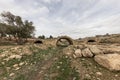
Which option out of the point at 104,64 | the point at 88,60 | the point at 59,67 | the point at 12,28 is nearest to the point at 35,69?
the point at 59,67

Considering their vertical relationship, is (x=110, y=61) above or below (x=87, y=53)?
below

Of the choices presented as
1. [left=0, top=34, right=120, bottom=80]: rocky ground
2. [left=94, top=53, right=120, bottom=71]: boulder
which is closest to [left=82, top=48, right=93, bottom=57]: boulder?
[left=0, top=34, right=120, bottom=80]: rocky ground

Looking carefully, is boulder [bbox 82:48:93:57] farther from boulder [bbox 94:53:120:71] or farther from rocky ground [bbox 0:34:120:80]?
boulder [bbox 94:53:120:71]

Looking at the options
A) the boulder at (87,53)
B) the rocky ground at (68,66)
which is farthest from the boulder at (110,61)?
the boulder at (87,53)

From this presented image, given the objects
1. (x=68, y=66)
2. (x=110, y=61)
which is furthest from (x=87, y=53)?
(x=110, y=61)

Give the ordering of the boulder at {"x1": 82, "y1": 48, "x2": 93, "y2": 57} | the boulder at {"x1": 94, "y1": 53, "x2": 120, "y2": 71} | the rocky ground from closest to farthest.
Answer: the rocky ground, the boulder at {"x1": 94, "y1": 53, "x2": 120, "y2": 71}, the boulder at {"x1": 82, "y1": 48, "x2": 93, "y2": 57}

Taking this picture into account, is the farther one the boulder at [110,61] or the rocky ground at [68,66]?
the boulder at [110,61]

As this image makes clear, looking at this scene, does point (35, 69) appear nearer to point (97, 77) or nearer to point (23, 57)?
point (23, 57)

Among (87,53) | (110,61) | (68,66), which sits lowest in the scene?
(68,66)

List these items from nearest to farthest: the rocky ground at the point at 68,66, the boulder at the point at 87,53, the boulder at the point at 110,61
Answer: the rocky ground at the point at 68,66 < the boulder at the point at 110,61 < the boulder at the point at 87,53

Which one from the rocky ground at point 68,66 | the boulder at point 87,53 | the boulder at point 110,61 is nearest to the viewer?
the rocky ground at point 68,66

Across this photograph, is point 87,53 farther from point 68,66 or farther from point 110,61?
point 110,61

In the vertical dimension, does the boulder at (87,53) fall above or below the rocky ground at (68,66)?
above

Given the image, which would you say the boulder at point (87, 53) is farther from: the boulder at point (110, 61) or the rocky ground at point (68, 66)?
the boulder at point (110, 61)
